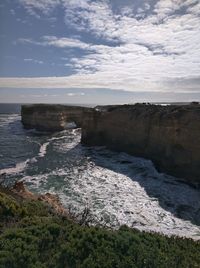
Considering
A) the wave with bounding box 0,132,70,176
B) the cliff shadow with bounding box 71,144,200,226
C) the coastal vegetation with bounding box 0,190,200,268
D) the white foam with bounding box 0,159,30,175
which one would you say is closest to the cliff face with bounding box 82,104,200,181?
the cliff shadow with bounding box 71,144,200,226

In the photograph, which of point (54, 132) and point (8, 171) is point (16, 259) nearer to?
point (8, 171)

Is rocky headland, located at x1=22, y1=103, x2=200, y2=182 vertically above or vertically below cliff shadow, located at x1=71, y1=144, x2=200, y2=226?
above

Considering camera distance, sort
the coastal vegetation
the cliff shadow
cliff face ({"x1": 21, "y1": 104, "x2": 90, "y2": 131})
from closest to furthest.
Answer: the coastal vegetation, the cliff shadow, cliff face ({"x1": 21, "y1": 104, "x2": 90, "y2": 131})

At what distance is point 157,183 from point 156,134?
647 cm

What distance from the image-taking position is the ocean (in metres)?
15.9

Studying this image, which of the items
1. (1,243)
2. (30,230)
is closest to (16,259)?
(1,243)

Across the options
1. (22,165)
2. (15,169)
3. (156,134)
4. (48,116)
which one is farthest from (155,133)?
(48,116)

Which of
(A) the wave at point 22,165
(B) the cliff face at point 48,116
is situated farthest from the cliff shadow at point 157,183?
(B) the cliff face at point 48,116

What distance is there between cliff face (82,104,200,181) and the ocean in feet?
3.35

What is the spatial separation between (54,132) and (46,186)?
31832 millimetres

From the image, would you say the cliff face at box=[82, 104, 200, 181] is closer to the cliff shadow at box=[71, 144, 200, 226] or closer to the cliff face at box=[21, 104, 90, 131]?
the cliff shadow at box=[71, 144, 200, 226]

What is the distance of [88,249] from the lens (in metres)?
7.37

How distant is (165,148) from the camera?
85.7ft

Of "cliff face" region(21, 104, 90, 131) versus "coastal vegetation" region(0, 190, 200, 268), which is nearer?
"coastal vegetation" region(0, 190, 200, 268)
